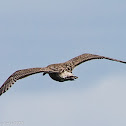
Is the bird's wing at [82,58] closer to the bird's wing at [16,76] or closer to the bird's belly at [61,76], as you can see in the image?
the bird's belly at [61,76]

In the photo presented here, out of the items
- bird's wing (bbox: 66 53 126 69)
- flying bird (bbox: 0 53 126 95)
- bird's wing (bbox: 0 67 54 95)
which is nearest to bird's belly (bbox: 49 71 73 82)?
flying bird (bbox: 0 53 126 95)

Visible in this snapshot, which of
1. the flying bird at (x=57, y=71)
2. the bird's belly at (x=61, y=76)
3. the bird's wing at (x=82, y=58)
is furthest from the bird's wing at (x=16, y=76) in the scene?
the bird's wing at (x=82, y=58)

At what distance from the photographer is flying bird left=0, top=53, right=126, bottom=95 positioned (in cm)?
4412

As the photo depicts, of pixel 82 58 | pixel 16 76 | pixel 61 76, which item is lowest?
pixel 16 76

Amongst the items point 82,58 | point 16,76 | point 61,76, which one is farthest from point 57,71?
point 82,58

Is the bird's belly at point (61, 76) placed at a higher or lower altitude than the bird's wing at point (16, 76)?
higher

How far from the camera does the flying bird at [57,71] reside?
4412 cm

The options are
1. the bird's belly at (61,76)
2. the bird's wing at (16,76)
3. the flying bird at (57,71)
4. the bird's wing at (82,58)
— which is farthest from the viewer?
the bird's wing at (82,58)

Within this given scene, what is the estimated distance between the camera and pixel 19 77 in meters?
44.3

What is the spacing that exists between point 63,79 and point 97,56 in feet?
14.8

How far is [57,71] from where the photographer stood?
154 feet

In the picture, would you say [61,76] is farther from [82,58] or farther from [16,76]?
[82,58]

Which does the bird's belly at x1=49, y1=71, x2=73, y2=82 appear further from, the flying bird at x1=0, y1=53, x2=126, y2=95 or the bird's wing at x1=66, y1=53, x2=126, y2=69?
the bird's wing at x1=66, y1=53, x2=126, y2=69

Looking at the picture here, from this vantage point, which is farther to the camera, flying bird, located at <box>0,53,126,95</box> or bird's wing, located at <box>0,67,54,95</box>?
flying bird, located at <box>0,53,126,95</box>
